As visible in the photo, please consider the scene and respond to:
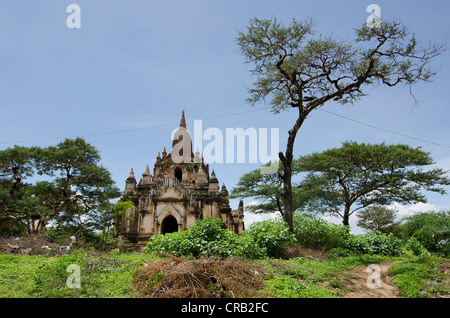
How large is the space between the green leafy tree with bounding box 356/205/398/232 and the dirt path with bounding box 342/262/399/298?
26.6 meters

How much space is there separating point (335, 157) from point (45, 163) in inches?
860

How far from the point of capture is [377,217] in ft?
110

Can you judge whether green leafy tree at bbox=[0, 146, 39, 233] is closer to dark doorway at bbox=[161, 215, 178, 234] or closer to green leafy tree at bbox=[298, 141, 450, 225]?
dark doorway at bbox=[161, 215, 178, 234]

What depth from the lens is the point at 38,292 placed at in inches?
224

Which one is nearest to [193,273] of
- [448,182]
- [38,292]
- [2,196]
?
[38,292]

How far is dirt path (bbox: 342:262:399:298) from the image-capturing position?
639 cm

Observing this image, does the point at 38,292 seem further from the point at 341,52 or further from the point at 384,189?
the point at 384,189

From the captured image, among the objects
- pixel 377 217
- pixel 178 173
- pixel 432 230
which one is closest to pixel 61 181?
pixel 178 173

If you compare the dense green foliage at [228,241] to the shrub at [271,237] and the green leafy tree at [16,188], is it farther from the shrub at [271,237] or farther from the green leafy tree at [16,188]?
the green leafy tree at [16,188]

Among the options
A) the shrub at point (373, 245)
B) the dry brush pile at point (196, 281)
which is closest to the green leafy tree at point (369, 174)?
the shrub at point (373, 245)

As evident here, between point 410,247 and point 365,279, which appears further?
point 410,247

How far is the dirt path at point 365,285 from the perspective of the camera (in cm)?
639

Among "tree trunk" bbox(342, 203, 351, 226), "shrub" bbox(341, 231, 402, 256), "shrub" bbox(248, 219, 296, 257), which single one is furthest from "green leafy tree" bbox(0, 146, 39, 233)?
"tree trunk" bbox(342, 203, 351, 226)

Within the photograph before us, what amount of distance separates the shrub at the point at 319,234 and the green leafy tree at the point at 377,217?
22.5 m
